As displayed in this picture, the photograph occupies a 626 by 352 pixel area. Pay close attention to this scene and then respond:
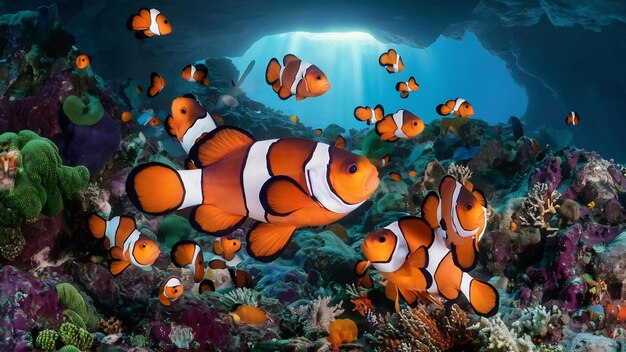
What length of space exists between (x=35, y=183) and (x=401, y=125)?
4246 millimetres

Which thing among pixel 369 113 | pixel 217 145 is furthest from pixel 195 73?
pixel 217 145

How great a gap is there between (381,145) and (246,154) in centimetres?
827

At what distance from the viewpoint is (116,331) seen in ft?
14.0

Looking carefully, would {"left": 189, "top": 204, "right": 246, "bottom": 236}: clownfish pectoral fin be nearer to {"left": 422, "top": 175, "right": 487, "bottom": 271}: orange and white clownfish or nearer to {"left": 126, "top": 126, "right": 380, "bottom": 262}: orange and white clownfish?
{"left": 126, "top": 126, "right": 380, "bottom": 262}: orange and white clownfish

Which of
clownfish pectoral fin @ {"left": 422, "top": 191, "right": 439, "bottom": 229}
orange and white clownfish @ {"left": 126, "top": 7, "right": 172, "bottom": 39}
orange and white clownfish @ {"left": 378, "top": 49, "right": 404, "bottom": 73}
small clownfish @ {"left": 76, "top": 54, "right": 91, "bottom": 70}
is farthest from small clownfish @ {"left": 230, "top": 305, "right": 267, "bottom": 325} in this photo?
small clownfish @ {"left": 76, "top": 54, "right": 91, "bottom": 70}

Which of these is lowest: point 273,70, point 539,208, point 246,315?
point 246,315

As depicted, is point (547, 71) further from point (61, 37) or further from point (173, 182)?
point (173, 182)

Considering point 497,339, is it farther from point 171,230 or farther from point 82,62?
point 82,62

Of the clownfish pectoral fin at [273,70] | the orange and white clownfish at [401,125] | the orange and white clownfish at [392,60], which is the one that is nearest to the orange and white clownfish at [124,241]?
the clownfish pectoral fin at [273,70]

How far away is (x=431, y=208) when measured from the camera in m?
2.72

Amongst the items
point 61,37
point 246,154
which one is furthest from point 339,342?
point 61,37

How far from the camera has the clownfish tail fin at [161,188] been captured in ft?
4.87

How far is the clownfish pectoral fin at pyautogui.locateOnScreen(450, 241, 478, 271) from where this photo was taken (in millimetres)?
2537

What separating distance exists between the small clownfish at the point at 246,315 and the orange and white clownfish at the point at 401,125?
9.38 feet
